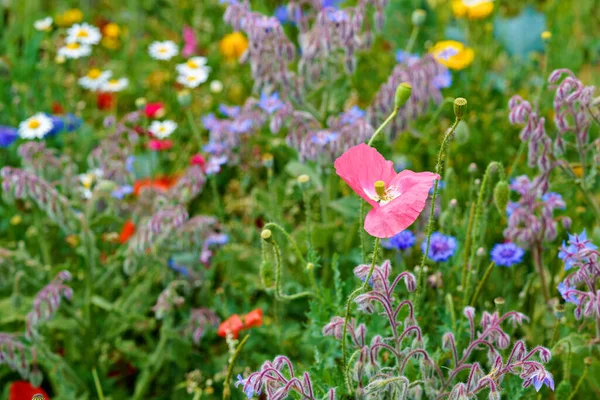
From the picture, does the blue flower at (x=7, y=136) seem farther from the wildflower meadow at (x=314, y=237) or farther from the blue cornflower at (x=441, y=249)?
the blue cornflower at (x=441, y=249)

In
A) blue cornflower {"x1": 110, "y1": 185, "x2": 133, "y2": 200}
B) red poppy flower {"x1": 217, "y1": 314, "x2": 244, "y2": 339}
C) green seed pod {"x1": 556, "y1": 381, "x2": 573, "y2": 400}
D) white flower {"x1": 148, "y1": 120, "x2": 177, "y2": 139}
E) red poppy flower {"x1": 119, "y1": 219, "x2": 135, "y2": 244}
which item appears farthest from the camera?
white flower {"x1": 148, "y1": 120, "x2": 177, "y2": 139}

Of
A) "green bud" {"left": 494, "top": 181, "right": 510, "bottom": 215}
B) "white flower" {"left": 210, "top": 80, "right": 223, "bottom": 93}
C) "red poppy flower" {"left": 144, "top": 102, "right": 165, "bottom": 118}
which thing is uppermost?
"green bud" {"left": 494, "top": 181, "right": 510, "bottom": 215}

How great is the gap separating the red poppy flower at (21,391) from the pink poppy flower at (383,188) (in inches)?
45.0

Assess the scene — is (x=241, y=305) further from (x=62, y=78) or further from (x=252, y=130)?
(x=62, y=78)

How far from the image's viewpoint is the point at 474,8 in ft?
10.9

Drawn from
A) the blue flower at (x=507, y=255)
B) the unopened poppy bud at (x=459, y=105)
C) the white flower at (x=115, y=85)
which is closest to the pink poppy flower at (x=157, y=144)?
the white flower at (x=115, y=85)

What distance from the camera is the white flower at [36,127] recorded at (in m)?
2.54

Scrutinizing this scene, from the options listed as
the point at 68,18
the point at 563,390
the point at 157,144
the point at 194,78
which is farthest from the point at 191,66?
the point at 563,390

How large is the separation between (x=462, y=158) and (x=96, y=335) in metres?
1.33

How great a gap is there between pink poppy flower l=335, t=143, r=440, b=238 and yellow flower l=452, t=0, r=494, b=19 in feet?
6.87

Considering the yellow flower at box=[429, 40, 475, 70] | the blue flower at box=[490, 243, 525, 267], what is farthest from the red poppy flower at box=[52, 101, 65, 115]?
the blue flower at box=[490, 243, 525, 267]

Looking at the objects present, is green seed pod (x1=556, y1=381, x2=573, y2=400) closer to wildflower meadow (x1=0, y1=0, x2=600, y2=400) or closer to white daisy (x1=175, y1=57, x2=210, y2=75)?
wildflower meadow (x1=0, y1=0, x2=600, y2=400)

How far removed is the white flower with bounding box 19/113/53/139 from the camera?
2.54 meters

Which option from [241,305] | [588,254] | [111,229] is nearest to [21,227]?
[111,229]
